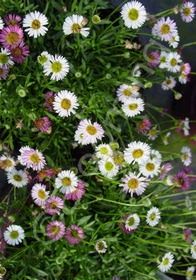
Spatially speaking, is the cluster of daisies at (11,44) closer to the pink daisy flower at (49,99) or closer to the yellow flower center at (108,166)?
the pink daisy flower at (49,99)

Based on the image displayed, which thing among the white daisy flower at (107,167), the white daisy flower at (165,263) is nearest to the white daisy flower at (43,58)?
the white daisy flower at (107,167)

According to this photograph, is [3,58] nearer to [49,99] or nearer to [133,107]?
[49,99]

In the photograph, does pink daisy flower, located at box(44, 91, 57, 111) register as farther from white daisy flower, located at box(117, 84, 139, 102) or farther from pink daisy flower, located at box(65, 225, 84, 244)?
pink daisy flower, located at box(65, 225, 84, 244)

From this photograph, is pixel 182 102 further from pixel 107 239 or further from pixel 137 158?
pixel 107 239

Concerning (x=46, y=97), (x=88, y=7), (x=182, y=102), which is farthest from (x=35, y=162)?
(x=182, y=102)

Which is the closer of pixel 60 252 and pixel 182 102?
pixel 60 252

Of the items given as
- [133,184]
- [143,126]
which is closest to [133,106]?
[143,126]
